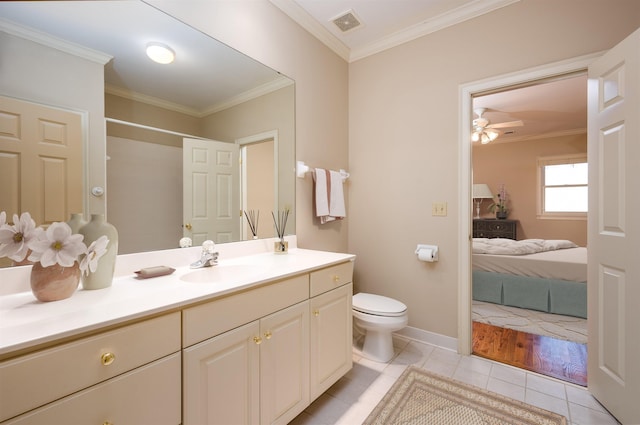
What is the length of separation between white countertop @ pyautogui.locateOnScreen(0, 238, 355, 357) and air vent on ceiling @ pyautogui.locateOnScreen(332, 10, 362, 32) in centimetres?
198

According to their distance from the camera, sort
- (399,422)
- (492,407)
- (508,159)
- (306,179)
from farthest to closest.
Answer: (508,159) → (306,179) → (492,407) → (399,422)

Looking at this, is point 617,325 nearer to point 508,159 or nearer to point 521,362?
point 521,362

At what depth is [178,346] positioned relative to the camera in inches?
37.8

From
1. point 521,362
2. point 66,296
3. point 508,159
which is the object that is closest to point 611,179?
point 521,362

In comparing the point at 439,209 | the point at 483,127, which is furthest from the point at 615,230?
the point at 483,127

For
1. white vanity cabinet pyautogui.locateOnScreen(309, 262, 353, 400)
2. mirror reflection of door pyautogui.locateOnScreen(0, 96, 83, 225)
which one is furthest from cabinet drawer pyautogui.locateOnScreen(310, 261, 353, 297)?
mirror reflection of door pyautogui.locateOnScreen(0, 96, 83, 225)

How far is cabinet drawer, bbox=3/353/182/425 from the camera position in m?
0.73

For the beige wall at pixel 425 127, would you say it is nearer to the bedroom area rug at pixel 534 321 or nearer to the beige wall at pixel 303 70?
the beige wall at pixel 303 70

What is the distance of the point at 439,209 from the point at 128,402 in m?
2.24

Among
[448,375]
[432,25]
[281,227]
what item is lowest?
[448,375]

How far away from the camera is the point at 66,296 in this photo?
0.96 metres

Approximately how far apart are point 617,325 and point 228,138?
97.6 inches

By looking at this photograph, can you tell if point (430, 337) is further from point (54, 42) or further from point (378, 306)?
point (54, 42)

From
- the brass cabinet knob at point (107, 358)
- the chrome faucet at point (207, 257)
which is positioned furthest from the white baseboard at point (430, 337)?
the brass cabinet knob at point (107, 358)
